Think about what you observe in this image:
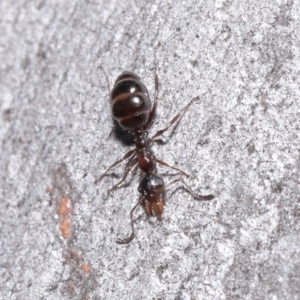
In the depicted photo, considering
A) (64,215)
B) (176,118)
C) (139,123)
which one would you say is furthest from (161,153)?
(64,215)

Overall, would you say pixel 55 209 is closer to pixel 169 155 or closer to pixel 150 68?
pixel 169 155

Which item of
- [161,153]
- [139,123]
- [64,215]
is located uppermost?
[139,123]

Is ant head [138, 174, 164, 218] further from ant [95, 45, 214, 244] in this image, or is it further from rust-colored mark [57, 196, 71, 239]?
rust-colored mark [57, 196, 71, 239]

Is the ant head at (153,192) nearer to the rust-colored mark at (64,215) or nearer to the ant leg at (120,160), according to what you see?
the ant leg at (120,160)

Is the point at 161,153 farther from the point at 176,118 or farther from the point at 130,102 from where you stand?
the point at 130,102

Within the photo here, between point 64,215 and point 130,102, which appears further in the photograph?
point 130,102

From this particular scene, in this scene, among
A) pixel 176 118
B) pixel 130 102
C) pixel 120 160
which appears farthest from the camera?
pixel 130 102

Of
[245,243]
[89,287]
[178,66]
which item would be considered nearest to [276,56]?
[178,66]

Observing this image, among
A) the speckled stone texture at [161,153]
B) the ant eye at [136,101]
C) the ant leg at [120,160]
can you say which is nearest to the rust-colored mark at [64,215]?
the speckled stone texture at [161,153]
